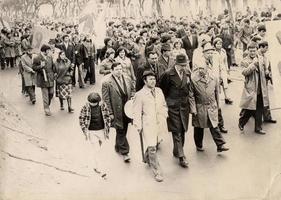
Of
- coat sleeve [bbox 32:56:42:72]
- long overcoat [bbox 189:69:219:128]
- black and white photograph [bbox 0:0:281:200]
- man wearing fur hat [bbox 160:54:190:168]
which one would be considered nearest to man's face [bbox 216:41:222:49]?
black and white photograph [bbox 0:0:281:200]

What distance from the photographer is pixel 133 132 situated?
4785mm

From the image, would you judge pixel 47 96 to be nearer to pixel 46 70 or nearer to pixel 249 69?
pixel 46 70

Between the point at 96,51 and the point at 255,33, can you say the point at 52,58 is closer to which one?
the point at 96,51

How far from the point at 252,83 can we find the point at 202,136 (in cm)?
59

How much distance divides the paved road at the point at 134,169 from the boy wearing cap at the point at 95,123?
66 mm

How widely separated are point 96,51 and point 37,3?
0.60 m

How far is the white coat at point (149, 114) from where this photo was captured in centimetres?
459

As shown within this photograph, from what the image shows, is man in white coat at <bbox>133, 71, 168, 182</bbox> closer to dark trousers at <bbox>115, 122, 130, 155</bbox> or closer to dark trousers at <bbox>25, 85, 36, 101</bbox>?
dark trousers at <bbox>115, 122, 130, 155</bbox>

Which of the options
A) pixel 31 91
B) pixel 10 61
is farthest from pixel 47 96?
pixel 10 61

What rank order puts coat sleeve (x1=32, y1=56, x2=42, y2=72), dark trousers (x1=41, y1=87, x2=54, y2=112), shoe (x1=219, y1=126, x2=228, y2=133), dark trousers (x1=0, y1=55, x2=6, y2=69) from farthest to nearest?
shoe (x1=219, y1=126, x2=228, y2=133)
coat sleeve (x1=32, y1=56, x2=42, y2=72)
dark trousers (x1=41, y1=87, x2=54, y2=112)
dark trousers (x1=0, y1=55, x2=6, y2=69)

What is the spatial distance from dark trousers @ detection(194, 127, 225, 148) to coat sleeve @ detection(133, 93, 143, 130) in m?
0.51

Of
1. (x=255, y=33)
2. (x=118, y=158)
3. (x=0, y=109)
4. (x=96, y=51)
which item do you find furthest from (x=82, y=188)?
(x=255, y=33)

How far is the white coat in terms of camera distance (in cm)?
459

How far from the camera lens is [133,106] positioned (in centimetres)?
464
